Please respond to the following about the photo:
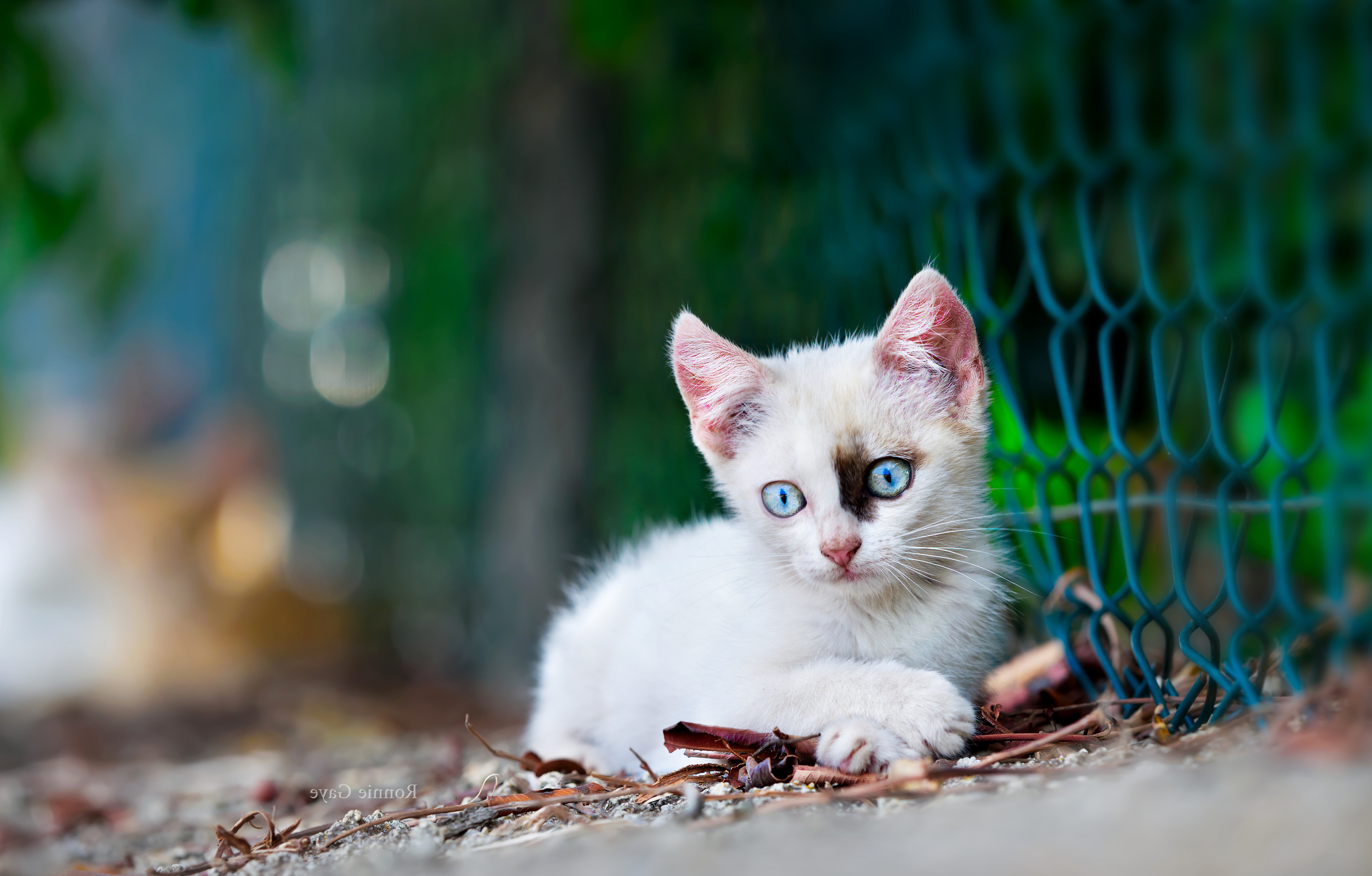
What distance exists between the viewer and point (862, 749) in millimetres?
1262

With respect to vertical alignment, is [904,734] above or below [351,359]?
below

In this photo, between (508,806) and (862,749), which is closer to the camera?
(862,749)

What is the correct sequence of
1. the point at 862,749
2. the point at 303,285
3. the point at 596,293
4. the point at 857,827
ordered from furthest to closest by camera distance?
the point at 303,285 → the point at 596,293 → the point at 862,749 → the point at 857,827

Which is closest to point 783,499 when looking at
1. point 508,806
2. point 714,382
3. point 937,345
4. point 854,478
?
point 854,478

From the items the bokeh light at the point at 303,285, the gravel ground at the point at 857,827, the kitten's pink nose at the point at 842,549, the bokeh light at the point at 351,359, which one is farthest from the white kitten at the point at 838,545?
the bokeh light at the point at 303,285

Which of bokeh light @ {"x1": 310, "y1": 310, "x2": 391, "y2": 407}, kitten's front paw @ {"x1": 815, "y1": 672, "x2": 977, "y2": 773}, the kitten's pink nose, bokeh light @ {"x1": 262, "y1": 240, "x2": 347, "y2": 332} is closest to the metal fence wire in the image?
kitten's front paw @ {"x1": 815, "y1": 672, "x2": 977, "y2": 773}

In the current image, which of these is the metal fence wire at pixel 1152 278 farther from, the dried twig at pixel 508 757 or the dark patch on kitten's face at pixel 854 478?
the dried twig at pixel 508 757

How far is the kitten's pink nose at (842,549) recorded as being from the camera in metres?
1.41

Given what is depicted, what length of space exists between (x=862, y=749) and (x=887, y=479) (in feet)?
1.32

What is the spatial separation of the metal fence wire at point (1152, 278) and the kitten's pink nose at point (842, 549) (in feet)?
1.34

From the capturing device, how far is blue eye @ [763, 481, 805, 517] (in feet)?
4.93

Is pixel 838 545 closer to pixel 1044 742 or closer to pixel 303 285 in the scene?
pixel 1044 742

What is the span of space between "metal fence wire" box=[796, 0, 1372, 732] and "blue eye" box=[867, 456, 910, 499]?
0.32m

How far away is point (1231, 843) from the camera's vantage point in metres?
0.76
